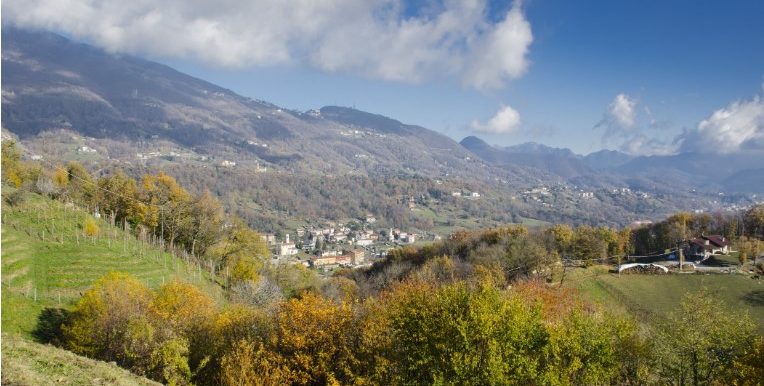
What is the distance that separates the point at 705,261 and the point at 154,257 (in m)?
88.2

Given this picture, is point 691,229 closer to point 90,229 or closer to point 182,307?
point 182,307

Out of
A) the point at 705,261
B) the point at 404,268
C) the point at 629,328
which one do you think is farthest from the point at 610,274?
the point at 629,328

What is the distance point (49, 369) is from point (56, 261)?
31240mm

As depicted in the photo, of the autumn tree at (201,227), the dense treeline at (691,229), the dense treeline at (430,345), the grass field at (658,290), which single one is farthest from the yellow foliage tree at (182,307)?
the dense treeline at (691,229)

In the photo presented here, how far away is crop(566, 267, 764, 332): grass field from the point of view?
53847mm

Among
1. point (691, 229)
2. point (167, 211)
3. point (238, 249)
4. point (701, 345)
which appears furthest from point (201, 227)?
point (691, 229)

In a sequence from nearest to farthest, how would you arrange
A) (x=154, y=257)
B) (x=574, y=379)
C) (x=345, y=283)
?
(x=574, y=379), (x=154, y=257), (x=345, y=283)

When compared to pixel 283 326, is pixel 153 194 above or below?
above

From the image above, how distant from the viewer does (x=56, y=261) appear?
43.2m

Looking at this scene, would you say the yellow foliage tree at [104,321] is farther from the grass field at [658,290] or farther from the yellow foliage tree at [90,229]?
the grass field at [658,290]

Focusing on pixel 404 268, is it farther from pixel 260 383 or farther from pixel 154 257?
pixel 260 383

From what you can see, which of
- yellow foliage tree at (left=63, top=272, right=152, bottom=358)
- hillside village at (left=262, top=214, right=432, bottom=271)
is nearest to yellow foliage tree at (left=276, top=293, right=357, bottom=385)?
yellow foliage tree at (left=63, top=272, right=152, bottom=358)

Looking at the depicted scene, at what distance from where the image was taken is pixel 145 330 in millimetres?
29125

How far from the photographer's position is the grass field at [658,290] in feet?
177
